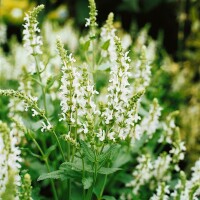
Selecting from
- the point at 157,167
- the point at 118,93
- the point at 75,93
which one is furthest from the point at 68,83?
the point at 157,167

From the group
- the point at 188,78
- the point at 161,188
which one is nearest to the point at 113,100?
the point at 161,188

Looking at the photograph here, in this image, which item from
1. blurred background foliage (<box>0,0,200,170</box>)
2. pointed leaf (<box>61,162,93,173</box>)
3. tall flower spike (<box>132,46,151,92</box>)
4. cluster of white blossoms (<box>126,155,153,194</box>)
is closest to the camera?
pointed leaf (<box>61,162,93,173</box>)

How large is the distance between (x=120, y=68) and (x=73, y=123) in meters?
0.34

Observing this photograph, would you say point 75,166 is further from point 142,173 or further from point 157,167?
point 157,167

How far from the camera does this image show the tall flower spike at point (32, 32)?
2.20 metres

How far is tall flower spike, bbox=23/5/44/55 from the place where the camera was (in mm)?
2196

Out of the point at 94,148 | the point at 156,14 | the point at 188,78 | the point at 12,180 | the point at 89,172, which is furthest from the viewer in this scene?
the point at 156,14

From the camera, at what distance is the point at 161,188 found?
227cm

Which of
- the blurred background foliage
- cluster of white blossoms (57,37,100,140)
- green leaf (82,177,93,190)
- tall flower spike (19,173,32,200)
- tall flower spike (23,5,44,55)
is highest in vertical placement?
the blurred background foliage

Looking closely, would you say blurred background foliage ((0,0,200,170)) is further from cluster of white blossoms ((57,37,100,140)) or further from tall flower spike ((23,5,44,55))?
cluster of white blossoms ((57,37,100,140))

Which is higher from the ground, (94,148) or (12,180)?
(94,148)

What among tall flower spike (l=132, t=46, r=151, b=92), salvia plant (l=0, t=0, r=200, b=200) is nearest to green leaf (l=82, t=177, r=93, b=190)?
salvia plant (l=0, t=0, r=200, b=200)

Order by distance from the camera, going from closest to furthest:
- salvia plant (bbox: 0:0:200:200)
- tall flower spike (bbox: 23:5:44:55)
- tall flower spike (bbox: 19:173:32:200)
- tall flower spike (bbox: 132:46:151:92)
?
tall flower spike (bbox: 19:173:32:200) → salvia plant (bbox: 0:0:200:200) → tall flower spike (bbox: 23:5:44:55) → tall flower spike (bbox: 132:46:151:92)

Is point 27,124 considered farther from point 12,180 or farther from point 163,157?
point 12,180
